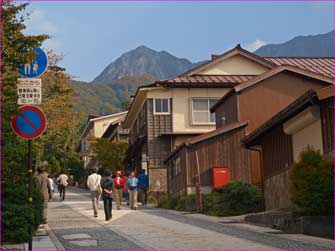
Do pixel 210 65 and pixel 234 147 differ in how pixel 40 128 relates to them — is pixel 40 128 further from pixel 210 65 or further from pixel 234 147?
pixel 210 65

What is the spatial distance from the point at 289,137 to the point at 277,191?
2607 millimetres

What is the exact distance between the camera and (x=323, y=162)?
13.6 m

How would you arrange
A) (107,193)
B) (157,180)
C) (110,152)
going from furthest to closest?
(110,152) < (157,180) < (107,193)

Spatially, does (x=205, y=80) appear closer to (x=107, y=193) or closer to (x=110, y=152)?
(x=110, y=152)

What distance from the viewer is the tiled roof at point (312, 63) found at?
118 feet

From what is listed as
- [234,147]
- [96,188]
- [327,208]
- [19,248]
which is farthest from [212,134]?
[19,248]

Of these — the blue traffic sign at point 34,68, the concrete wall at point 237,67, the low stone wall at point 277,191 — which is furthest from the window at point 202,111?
the blue traffic sign at point 34,68

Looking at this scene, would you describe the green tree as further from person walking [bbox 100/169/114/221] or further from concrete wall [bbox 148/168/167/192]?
person walking [bbox 100/169/114/221]

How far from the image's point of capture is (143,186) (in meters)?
32.2

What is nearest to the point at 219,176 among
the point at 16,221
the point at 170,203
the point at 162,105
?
the point at 170,203

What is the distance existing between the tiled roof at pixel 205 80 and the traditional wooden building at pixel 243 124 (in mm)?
6947

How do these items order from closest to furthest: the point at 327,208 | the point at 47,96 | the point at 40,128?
the point at 40,128, the point at 327,208, the point at 47,96

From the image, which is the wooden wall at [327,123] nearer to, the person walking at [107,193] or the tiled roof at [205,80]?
the person walking at [107,193]

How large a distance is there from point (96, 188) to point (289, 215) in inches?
327
